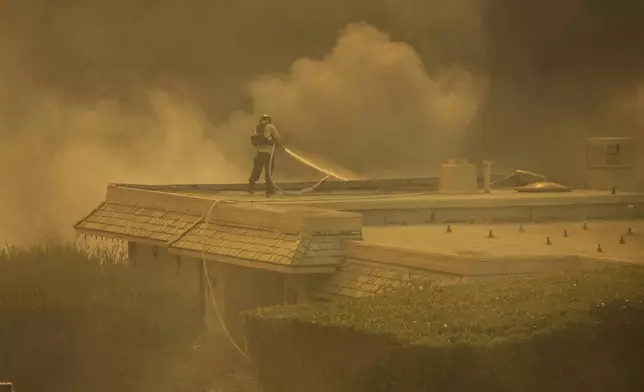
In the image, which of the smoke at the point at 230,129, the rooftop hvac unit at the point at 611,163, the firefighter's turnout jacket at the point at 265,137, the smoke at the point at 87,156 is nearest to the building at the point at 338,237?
the rooftop hvac unit at the point at 611,163

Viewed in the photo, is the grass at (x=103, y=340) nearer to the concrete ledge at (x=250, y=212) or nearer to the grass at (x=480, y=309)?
the concrete ledge at (x=250, y=212)

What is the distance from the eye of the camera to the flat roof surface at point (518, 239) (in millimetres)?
20713

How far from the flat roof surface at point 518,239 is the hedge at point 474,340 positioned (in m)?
2.41

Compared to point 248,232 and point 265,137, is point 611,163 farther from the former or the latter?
point 248,232

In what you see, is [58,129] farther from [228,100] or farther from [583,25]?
[583,25]

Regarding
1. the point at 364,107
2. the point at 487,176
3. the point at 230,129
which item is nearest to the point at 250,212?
the point at 487,176

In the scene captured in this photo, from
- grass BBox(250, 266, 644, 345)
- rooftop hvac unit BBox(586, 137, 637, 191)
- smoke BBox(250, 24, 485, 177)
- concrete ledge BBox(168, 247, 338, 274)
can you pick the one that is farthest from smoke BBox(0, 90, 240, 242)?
grass BBox(250, 266, 644, 345)

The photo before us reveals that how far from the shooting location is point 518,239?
886 inches

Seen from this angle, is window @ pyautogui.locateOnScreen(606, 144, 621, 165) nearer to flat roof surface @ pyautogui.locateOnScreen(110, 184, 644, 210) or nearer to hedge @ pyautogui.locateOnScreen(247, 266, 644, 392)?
flat roof surface @ pyautogui.locateOnScreen(110, 184, 644, 210)

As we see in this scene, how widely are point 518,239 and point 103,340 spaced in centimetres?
503

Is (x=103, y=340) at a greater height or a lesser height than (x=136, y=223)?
lesser

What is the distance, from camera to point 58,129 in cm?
3130

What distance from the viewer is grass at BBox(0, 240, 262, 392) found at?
20812mm

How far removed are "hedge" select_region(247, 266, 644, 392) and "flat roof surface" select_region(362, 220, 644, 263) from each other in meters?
2.41
